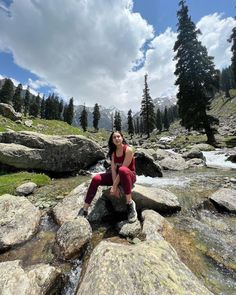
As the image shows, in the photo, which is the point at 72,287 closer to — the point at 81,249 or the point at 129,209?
the point at 81,249

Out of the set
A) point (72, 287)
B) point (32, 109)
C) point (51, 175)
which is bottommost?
point (72, 287)

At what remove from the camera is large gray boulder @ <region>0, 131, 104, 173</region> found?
1351 cm

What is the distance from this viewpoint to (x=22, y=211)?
22.5 ft

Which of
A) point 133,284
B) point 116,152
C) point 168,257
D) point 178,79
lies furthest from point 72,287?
point 178,79

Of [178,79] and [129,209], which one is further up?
[178,79]

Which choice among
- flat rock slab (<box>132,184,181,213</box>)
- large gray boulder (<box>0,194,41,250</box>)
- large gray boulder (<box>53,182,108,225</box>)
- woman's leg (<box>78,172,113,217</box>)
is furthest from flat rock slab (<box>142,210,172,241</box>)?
large gray boulder (<box>0,194,41,250</box>)

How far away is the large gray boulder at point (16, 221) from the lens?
231 inches

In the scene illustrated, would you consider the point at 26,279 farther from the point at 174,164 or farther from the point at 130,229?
the point at 174,164

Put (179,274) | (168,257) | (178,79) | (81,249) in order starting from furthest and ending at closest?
(178,79), (81,249), (168,257), (179,274)

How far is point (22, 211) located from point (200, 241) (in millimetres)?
5203

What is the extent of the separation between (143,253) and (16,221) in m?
4.00

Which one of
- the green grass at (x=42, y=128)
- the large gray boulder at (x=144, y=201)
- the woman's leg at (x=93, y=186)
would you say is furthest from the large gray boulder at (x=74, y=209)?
the green grass at (x=42, y=128)

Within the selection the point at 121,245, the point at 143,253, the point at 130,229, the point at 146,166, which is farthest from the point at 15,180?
the point at 143,253

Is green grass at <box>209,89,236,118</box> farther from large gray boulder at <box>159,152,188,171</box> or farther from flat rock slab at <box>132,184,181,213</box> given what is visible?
flat rock slab at <box>132,184,181,213</box>
